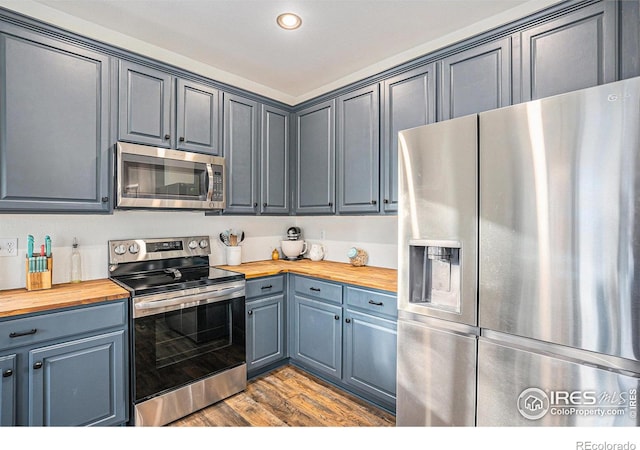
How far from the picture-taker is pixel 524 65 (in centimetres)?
187

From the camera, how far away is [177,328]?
2139mm

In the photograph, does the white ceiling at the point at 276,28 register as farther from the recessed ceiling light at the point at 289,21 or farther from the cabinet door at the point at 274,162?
the cabinet door at the point at 274,162

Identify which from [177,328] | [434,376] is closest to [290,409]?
[177,328]

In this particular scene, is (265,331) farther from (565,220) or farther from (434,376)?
(565,220)

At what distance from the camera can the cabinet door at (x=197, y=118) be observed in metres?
2.48

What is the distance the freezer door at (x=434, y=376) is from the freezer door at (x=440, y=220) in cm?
12

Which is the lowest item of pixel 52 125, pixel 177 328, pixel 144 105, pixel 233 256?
pixel 177 328

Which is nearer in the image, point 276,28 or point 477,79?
point 477,79

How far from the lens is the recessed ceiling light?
2078 mm

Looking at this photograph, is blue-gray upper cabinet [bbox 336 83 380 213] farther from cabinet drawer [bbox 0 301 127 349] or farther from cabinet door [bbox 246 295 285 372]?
cabinet drawer [bbox 0 301 127 349]

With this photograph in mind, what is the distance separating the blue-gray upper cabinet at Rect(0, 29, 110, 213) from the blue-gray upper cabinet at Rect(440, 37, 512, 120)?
219 cm

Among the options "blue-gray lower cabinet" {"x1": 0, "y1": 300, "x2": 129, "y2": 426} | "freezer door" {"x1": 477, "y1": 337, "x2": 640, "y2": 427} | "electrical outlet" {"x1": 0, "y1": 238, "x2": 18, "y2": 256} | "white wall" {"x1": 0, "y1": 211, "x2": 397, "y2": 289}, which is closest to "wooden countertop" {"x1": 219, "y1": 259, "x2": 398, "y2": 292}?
"white wall" {"x1": 0, "y1": 211, "x2": 397, "y2": 289}

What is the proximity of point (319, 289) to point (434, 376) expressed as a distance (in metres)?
1.09
